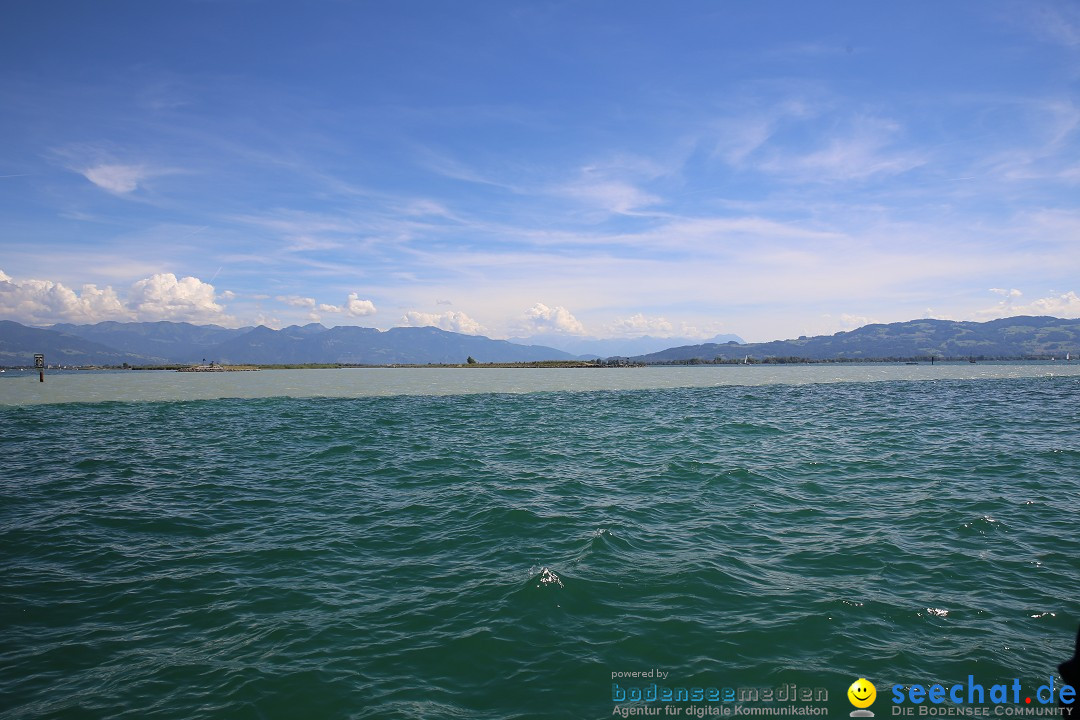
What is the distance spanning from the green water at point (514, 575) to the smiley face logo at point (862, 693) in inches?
5.1

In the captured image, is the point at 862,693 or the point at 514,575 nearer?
the point at 862,693

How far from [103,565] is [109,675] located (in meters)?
5.95

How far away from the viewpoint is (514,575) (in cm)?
1227

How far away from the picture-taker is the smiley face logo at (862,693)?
7.80 m

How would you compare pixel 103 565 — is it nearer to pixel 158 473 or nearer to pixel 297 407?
pixel 158 473

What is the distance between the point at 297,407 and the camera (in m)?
48.8

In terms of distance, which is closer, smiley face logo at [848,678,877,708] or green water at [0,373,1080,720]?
smiley face logo at [848,678,877,708]

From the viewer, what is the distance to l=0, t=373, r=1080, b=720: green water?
27.5ft

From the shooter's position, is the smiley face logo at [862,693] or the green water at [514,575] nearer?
the smiley face logo at [862,693]

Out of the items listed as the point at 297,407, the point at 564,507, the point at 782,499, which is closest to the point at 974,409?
the point at 782,499

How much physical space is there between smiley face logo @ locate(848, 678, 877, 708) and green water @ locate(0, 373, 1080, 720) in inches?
5.1

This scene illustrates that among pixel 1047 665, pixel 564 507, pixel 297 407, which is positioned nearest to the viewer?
pixel 1047 665

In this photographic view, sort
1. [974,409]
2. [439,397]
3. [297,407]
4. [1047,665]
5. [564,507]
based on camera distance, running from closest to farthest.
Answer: [1047,665]
[564,507]
[974,409]
[297,407]
[439,397]

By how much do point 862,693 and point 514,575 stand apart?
693 cm
